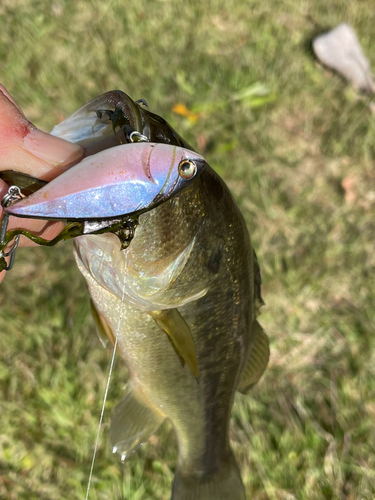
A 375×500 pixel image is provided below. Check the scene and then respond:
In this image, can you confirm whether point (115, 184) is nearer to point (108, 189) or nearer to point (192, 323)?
point (108, 189)

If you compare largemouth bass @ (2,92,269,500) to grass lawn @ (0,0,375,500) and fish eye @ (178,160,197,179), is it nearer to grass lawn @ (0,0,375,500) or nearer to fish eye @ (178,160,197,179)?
fish eye @ (178,160,197,179)

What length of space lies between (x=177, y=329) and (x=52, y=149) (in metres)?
0.77

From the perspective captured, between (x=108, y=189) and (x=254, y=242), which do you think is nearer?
(x=108, y=189)

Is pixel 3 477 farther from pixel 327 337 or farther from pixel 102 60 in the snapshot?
pixel 102 60

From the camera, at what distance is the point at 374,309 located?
9.25ft

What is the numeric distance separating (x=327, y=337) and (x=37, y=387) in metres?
2.02

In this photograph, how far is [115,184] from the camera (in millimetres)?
946

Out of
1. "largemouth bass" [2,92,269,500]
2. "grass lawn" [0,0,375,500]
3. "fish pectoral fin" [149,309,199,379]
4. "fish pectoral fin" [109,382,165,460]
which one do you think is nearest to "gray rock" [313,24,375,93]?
"grass lawn" [0,0,375,500]

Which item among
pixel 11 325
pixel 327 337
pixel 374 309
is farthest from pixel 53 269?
pixel 374 309

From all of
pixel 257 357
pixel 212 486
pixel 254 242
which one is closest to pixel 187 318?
pixel 257 357

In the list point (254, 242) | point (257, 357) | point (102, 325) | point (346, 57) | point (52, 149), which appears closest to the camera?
point (52, 149)

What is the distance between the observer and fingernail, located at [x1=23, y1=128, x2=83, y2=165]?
1056 mm

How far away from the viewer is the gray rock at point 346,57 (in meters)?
3.54

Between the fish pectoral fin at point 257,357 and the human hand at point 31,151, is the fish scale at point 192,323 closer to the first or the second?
the fish pectoral fin at point 257,357
